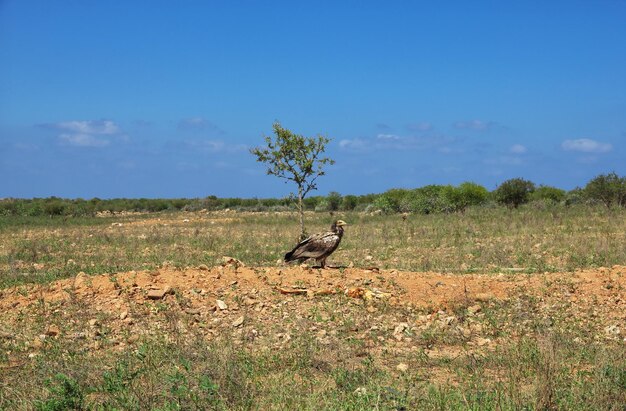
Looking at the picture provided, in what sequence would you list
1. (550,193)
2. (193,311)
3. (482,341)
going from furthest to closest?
(550,193) → (193,311) → (482,341)

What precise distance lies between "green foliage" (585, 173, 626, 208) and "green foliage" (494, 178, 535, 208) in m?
4.52

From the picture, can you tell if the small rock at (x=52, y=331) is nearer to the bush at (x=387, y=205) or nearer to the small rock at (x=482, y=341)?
the small rock at (x=482, y=341)

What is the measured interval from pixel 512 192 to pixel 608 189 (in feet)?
21.2

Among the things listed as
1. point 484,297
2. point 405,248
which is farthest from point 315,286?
point 405,248

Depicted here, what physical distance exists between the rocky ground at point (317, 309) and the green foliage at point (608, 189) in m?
24.7

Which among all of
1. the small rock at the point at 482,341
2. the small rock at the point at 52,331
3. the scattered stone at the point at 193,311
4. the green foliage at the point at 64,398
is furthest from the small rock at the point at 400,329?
the small rock at the point at 52,331

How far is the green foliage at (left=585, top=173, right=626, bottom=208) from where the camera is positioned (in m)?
33.9

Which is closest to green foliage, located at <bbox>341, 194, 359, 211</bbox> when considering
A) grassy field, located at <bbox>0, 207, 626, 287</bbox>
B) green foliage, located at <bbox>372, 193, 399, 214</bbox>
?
green foliage, located at <bbox>372, 193, 399, 214</bbox>

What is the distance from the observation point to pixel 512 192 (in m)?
40.1

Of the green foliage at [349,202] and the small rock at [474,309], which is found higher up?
the green foliage at [349,202]

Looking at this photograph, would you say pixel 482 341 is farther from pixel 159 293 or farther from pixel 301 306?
pixel 159 293

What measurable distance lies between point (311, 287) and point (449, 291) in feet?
7.25

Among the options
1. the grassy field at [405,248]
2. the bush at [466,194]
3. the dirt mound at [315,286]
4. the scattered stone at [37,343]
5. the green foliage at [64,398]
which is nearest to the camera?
the green foliage at [64,398]

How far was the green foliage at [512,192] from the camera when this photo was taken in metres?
40.1
